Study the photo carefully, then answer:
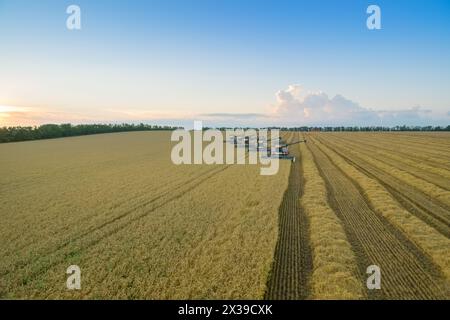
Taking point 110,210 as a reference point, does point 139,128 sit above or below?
above

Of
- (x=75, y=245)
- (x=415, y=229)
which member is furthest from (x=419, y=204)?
(x=75, y=245)

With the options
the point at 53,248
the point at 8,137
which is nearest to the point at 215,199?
the point at 53,248

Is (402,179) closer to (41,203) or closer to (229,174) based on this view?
(229,174)

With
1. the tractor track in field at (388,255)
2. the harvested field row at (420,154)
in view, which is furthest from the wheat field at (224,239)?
the harvested field row at (420,154)

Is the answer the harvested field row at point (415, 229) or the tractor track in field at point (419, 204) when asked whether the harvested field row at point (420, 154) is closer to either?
the tractor track in field at point (419, 204)

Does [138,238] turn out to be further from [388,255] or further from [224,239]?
[388,255]

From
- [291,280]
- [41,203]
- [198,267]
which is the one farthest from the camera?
[41,203]

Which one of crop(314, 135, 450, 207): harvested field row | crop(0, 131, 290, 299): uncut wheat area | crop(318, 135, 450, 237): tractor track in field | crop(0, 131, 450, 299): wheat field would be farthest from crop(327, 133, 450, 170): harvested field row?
crop(0, 131, 290, 299): uncut wheat area
